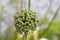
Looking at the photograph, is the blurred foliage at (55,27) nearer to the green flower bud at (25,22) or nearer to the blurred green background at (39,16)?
the blurred green background at (39,16)

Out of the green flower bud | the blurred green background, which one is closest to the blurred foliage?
the blurred green background

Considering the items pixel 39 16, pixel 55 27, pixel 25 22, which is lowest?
pixel 55 27

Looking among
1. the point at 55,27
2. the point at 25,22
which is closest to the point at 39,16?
the point at 55,27

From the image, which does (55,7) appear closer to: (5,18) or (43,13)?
(43,13)

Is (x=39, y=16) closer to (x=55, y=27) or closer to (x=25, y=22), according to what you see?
(x=55, y=27)

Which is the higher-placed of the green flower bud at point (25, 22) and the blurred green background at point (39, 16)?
the green flower bud at point (25, 22)

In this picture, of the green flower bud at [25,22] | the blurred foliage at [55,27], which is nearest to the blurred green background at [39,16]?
the blurred foliage at [55,27]

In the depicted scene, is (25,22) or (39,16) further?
(39,16)

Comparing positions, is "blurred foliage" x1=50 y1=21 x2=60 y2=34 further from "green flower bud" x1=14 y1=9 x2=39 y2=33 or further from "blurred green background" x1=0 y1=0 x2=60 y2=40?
"green flower bud" x1=14 y1=9 x2=39 y2=33

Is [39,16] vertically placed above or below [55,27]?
above
